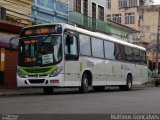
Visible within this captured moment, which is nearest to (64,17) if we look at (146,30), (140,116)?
(140,116)

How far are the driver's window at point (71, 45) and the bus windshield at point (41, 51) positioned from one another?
0.45m

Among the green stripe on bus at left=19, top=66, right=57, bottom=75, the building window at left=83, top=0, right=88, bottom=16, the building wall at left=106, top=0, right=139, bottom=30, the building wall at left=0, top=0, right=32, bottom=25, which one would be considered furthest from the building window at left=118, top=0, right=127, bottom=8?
the green stripe on bus at left=19, top=66, right=57, bottom=75

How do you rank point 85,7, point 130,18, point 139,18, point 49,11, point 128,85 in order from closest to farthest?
1. point 128,85
2. point 49,11
3. point 85,7
4. point 139,18
5. point 130,18

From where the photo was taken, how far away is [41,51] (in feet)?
70.9

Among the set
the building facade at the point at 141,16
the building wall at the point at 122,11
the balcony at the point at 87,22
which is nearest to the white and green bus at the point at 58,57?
the balcony at the point at 87,22

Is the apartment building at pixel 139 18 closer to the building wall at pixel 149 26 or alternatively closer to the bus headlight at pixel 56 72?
the building wall at pixel 149 26

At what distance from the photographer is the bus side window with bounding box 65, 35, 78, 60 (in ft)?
71.5

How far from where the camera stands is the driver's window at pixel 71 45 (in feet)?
71.5

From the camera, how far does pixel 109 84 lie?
1062 inches

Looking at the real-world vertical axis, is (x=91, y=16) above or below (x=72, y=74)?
above

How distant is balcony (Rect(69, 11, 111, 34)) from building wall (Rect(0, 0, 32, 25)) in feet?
21.4

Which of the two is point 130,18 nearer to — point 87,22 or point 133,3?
point 133,3

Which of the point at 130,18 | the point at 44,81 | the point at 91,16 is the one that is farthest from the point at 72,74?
the point at 130,18

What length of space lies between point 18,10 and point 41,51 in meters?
7.50
